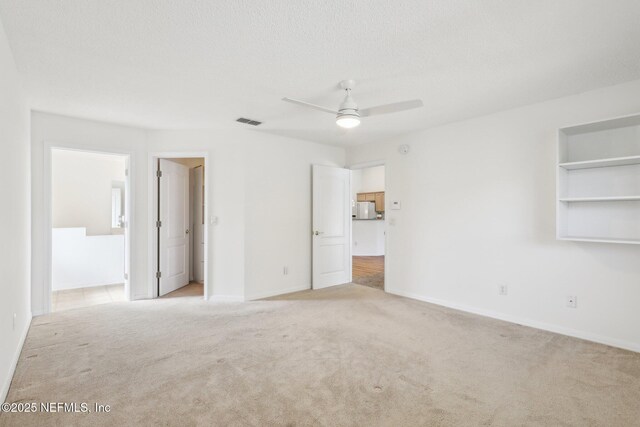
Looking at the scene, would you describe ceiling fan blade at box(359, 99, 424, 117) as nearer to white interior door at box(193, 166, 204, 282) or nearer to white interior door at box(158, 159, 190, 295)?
white interior door at box(158, 159, 190, 295)

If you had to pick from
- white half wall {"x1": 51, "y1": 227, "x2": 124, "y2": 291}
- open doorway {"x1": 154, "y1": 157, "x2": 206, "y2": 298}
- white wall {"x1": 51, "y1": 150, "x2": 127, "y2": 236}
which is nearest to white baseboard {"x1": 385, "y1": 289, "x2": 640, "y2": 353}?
open doorway {"x1": 154, "y1": 157, "x2": 206, "y2": 298}

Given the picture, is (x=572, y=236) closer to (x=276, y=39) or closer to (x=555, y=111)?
(x=555, y=111)

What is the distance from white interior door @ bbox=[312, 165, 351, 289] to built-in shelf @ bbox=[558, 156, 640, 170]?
3.19 meters

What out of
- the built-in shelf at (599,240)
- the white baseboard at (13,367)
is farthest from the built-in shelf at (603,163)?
the white baseboard at (13,367)

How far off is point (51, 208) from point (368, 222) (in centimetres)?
723

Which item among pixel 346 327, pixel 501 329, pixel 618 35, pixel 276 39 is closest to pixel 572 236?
pixel 501 329

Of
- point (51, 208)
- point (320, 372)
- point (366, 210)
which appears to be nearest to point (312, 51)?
point (320, 372)

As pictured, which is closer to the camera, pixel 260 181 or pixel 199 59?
pixel 199 59

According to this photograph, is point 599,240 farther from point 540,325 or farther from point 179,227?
point 179,227

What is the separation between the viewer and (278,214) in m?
4.93

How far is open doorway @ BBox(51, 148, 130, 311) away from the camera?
5.05m

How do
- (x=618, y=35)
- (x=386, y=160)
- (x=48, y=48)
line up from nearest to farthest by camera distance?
(x=618, y=35) < (x=48, y=48) < (x=386, y=160)

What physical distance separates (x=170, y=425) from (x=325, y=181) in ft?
13.3

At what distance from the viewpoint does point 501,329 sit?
340 centimetres
